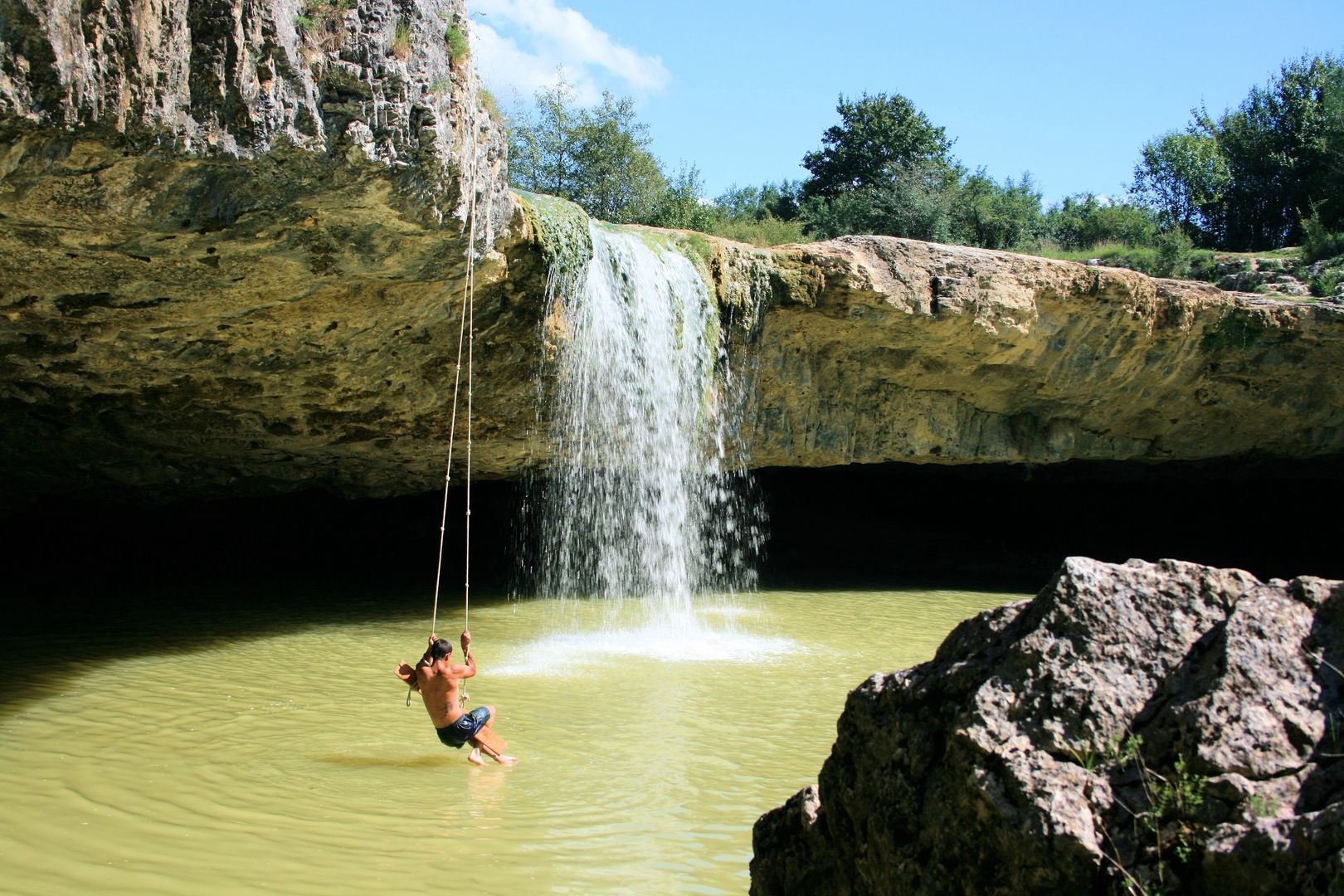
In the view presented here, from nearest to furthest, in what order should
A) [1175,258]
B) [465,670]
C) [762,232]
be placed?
[465,670]
[1175,258]
[762,232]

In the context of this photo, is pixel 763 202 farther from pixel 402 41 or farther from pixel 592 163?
pixel 402 41

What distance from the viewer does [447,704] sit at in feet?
18.3

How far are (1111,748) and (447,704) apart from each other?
12.6 feet

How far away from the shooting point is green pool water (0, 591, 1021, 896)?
4.05 metres

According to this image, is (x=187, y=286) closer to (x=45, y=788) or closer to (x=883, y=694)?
(x=45, y=788)

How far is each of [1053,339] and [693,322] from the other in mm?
4966

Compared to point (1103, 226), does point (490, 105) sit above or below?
below

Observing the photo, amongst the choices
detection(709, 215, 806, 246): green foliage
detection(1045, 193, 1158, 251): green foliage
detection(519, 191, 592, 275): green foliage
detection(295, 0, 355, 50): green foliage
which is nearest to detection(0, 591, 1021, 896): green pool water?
detection(519, 191, 592, 275): green foliage

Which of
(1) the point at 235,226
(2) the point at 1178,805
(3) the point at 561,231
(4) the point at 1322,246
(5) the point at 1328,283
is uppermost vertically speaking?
(4) the point at 1322,246

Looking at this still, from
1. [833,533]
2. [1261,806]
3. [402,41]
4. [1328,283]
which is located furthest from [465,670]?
[1328,283]

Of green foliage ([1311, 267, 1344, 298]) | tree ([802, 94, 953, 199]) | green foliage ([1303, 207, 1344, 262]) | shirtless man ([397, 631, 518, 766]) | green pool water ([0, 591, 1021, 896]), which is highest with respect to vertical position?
tree ([802, 94, 953, 199])

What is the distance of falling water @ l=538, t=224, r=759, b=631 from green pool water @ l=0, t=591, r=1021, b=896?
8.15ft

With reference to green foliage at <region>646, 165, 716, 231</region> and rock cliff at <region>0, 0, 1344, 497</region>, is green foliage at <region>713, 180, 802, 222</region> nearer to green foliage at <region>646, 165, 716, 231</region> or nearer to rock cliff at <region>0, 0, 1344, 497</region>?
green foliage at <region>646, 165, 716, 231</region>

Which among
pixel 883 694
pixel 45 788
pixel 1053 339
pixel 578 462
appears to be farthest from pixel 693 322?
pixel 883 694
